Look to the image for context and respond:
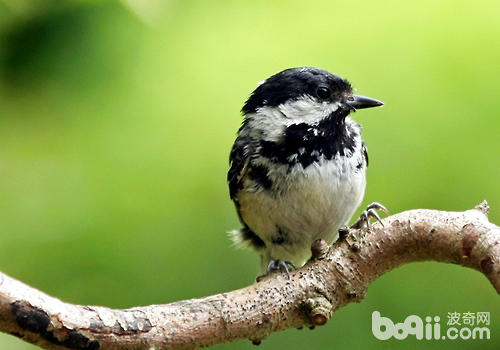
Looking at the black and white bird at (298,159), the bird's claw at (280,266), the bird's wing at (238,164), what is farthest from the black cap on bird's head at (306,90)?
the bird's claw at (280,266)

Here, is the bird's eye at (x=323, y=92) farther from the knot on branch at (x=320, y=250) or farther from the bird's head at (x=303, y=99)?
the knot on branch at (x=320, y=250)

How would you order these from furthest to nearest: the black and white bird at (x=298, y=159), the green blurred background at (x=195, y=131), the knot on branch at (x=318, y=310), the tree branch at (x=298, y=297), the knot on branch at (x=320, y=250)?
the green blurred background at (x=195, y=131)
the black and white bird at (x=298, y=159)
the knot on branch at (x=320, y=250)
the knot on branch at (x=318, y=310)
the tree branch at (x=298, y=297)

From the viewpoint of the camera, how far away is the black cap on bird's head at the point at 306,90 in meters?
3.13

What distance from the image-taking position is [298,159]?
3.04 m

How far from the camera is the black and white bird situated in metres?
3.03

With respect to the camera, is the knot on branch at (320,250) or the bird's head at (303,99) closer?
the knot on branch at (320,250)

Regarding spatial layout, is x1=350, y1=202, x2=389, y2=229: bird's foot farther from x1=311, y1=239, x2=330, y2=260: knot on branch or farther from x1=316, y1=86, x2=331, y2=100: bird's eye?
x1=316, y1=86, x2=331, y2=100: bird's eye

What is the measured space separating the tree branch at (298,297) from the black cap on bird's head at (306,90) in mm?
699

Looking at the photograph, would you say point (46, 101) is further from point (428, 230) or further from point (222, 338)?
point (428, 230)

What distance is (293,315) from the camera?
254cm

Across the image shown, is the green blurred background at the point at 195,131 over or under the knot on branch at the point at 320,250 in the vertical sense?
over

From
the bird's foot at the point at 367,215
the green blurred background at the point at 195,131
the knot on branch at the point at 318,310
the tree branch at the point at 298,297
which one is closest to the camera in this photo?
the tree branch at the point at 298,297

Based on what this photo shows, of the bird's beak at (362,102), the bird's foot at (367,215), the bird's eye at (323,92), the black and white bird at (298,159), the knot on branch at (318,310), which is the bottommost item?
the knot on branch at (318,310)

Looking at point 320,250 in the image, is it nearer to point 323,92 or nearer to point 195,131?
point 323,92
